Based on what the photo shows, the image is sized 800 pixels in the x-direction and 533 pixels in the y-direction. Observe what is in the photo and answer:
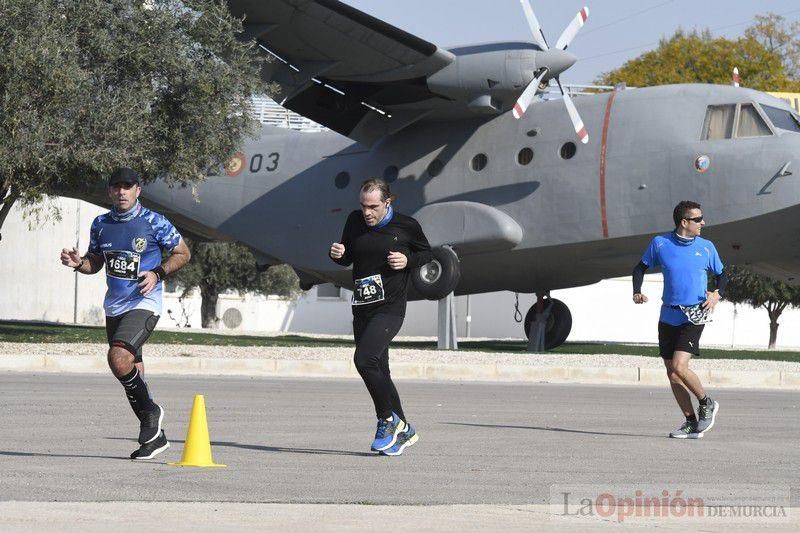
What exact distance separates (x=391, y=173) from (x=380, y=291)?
56.1 ft

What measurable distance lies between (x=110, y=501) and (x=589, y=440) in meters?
→ 5.23

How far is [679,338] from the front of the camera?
35.2ft

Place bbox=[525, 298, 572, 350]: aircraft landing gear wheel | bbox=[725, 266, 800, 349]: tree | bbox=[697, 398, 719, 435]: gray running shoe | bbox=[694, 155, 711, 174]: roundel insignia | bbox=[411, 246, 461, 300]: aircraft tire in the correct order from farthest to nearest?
1. bbox=[725, 266, 800, 349]: tree
2. bbox=[525, 298, 572, 350]: aircraft landing gear wheel
3. bbox=[411, 246, 461, 300]: aircraft tire
4. bbox=[694, 155, 711, 174]: roundel insignia
5. bbox=[697, 398, 719, 435]: gray running shoe

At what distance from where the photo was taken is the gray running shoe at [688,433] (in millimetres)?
10758

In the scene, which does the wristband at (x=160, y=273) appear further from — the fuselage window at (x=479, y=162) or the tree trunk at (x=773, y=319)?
the tree trunk at (x=773, y=319)

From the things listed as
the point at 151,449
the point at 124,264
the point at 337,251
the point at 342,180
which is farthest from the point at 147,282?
the point at 342,180

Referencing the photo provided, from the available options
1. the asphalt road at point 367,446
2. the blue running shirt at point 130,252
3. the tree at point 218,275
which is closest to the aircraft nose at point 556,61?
the asphalt road at point 367,446

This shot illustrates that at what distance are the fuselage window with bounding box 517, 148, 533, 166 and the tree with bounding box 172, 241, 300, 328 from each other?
89.2 feet

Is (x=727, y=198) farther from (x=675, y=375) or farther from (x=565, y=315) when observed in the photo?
(x=675, y=375)

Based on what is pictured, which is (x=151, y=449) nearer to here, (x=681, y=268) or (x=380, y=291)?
(x=380, y=291)

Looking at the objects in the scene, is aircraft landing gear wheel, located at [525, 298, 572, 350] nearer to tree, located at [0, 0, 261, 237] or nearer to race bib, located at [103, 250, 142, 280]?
tree, located at [0, 0, 261, 237]

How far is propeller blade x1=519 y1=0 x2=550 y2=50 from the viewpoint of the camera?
23.3 metres

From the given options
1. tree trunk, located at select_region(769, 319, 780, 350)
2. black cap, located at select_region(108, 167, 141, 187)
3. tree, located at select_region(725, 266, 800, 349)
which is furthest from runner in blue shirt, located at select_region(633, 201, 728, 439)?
tree trunk, located at select_region(769, 319, 780, 350)

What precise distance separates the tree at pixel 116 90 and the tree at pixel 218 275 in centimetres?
2595
